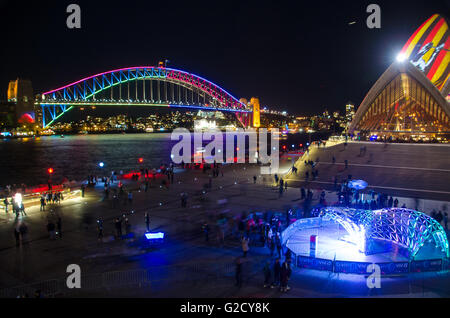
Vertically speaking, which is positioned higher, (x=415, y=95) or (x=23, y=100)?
(x=23, y=100)

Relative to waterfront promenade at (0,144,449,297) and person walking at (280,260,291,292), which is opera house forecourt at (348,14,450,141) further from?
person walking at (280,260,291,292)

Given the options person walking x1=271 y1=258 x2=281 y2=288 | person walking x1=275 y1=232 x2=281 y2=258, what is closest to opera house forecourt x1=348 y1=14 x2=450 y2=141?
person walking x1=275 y1=232 x2=281 y2=258

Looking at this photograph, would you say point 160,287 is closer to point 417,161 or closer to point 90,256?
point 90,256

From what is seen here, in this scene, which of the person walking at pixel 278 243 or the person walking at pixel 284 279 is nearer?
the person walking at pixel 284 279

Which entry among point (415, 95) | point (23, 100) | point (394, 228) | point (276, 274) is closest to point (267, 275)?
point (276, 274)

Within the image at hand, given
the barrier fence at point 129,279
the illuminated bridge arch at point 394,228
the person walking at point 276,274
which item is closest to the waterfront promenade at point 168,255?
the barrier fence at point 129,279

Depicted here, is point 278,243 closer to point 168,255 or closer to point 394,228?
point 168,255

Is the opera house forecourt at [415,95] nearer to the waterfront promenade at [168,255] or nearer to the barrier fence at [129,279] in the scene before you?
the waterfront promenade at [168,255]
